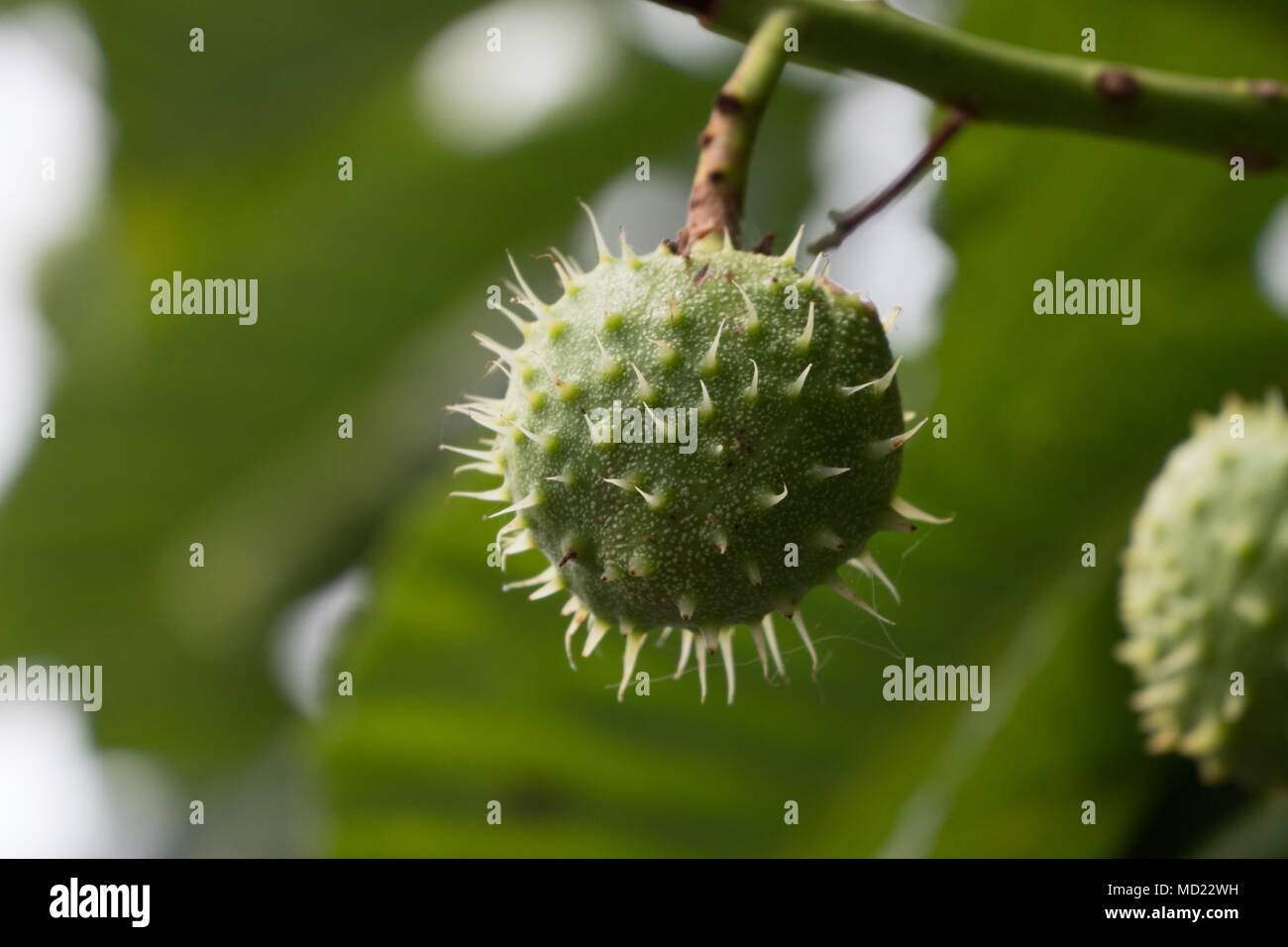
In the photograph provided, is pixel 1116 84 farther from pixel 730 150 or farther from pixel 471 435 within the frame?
pixel 471 435

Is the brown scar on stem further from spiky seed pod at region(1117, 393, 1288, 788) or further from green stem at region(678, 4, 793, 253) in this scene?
spiky seed pod at region(1117, 393, 1288, 788)

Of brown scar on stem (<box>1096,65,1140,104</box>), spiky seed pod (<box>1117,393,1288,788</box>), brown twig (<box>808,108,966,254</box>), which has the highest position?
brown scar on stem (<box>1096,65,1140,104</box>)

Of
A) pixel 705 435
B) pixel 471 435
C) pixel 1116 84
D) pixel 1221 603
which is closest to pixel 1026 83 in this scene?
pixel 1116 84

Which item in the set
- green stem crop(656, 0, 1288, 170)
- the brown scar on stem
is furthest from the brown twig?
the brown scar on stem
